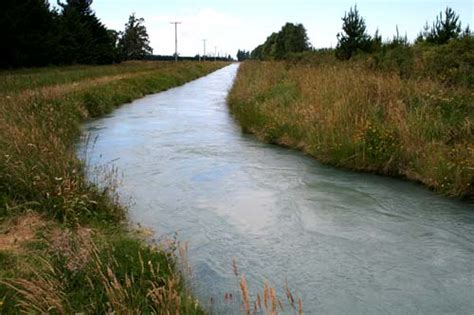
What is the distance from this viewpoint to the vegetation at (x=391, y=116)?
27.6ft

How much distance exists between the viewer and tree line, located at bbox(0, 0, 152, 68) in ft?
113

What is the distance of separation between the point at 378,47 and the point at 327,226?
13.6 m

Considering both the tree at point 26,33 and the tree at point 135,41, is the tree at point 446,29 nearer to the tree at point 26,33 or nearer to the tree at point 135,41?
the tree at point 26,33

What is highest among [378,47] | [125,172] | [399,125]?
[378,47]

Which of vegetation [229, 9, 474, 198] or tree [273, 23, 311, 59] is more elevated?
tree [273, 23, 311, 59]

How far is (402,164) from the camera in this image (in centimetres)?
884

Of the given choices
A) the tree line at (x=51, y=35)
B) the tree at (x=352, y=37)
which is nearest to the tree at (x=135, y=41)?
the tree line at (x=51, y=35)

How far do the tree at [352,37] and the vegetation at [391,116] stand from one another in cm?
471

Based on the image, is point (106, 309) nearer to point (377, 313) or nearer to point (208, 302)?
point (208, 302)

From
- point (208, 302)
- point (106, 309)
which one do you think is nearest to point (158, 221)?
point (208, 302)

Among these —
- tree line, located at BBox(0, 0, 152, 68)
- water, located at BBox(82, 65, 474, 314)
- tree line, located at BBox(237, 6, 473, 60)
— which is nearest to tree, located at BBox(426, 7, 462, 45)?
tree line, located at BBox(237, 6, 473, 60)

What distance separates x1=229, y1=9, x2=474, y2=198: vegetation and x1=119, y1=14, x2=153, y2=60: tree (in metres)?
75.5

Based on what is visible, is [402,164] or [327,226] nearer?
[327,226]

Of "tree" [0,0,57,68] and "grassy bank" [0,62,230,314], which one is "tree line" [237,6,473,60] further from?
"tree" [0,0,57,68]
